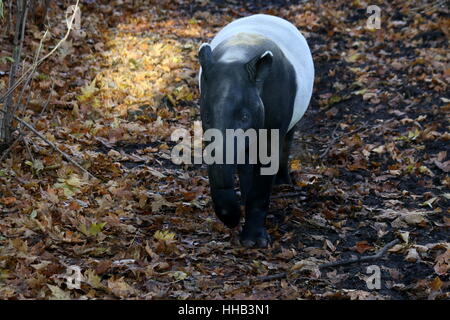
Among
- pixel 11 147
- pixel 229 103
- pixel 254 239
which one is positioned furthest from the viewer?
pixel 11 147

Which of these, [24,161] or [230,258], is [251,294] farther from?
[24,161]

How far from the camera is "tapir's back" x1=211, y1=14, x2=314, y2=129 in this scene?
5750 mm

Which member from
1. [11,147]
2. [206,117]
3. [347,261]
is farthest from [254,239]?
[11,147]

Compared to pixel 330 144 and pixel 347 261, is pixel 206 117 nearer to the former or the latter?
pixel 347 261

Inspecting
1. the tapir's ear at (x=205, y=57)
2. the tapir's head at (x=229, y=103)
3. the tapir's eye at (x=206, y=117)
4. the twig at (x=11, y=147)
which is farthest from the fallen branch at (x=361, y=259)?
the twig at (x=11, y=147)

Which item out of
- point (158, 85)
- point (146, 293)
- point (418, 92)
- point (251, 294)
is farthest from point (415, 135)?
point (146, 293)

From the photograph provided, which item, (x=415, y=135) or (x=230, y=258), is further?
(x=415, y=135)

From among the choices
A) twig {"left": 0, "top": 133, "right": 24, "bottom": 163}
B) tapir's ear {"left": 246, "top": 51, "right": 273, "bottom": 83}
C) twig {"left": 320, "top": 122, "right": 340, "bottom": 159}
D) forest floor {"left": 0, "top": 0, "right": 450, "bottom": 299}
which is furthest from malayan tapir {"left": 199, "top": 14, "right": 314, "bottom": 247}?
twig {"left": 0, "top": 133, "right": 24, "bottom": 163}

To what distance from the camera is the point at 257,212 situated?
18.0 feet

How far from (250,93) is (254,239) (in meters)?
1.35

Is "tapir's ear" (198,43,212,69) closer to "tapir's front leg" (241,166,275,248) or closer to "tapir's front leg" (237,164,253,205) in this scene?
"tapir's front leg" (237,164,253,205)

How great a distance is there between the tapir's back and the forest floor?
1124 millimetres

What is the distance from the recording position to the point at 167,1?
13.4 meters
